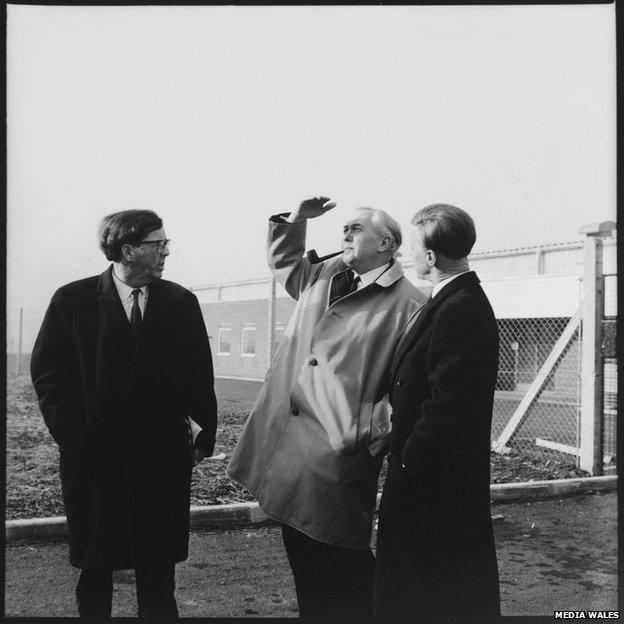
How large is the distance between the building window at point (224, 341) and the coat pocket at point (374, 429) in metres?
2.14

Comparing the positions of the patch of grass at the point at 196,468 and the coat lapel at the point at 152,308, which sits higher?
the coat lapel at the point at 152,308

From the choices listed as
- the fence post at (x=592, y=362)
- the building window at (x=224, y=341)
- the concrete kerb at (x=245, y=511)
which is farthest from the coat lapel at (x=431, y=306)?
the fence post at (x=592, y=362)

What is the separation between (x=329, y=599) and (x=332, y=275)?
1.39m

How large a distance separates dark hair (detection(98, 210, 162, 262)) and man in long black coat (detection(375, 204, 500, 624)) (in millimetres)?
1200

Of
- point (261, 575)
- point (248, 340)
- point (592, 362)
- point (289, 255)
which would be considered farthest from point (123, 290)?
point (592, 362)

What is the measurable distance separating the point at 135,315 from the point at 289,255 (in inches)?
28.7

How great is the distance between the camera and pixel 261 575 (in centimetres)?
384

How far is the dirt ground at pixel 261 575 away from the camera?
3.46m

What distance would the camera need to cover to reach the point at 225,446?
19.1ft

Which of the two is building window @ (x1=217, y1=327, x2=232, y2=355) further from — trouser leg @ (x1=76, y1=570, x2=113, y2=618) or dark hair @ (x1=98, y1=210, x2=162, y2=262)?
trouser leg @ (x1=76, y1=570, x2=113, y2=618)

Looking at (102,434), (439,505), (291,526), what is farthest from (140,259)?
(439,505)

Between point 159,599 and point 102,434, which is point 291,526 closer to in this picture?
point 159,599

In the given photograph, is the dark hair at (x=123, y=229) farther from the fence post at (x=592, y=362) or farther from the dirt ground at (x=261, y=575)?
the fence post at (x=592, y=362)

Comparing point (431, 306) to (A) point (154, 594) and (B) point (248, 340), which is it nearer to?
(A) point (154, 594)
